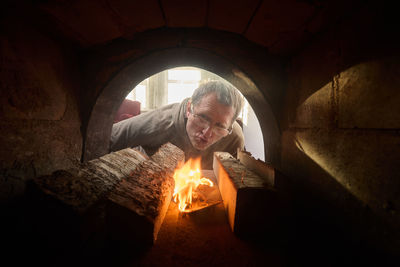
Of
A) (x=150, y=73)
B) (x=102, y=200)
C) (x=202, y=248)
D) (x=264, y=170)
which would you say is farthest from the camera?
(x=150, y=73)

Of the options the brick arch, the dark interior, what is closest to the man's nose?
the brick arch

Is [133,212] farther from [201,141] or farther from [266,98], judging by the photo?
[201,141]

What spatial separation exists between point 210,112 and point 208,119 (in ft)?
0.43

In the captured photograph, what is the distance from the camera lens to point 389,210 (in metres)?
0.78

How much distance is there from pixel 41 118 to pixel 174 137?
2487 mm

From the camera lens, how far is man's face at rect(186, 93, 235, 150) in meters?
3.01

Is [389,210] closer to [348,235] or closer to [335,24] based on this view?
[348,235]

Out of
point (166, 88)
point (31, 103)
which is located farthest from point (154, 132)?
point (166, 88)

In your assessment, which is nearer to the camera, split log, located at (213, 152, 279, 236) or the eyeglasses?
split log, located at (213, 152, 279, 236)

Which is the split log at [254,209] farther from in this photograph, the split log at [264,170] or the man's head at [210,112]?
the man's head at [210,112]

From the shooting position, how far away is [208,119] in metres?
3.05

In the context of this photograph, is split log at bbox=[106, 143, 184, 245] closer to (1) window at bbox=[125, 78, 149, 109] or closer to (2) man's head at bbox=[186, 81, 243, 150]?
(2) man's head at bbox=[186, 81, 243, 150]

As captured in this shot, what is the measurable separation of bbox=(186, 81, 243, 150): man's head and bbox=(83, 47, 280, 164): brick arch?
874mm

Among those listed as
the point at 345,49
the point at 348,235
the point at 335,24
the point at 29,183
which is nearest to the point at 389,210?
the point at 348,235
